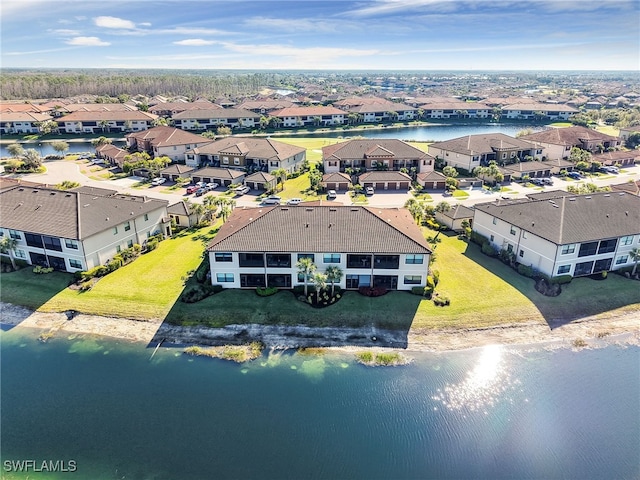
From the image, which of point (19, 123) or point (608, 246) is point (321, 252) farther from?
point (19, 123)

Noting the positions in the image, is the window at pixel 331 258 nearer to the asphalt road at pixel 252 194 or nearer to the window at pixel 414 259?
the window at pixel 414 259

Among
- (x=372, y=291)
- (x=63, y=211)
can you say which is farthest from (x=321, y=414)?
(x=63, y=211)

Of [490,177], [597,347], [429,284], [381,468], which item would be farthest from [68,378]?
[490,177]

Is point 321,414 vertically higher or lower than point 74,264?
lower

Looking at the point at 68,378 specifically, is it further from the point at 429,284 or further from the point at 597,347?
the point at 597,347

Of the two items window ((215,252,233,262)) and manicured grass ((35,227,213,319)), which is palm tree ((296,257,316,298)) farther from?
manicured grass ((35,227,213,319))

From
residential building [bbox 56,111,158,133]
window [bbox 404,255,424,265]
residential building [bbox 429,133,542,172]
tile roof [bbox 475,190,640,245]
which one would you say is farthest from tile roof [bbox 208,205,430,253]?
residential building [bbox 56,111,158,133]
